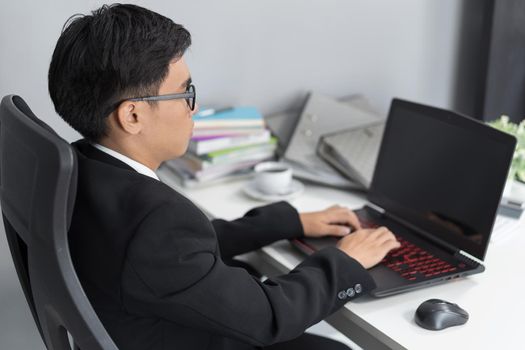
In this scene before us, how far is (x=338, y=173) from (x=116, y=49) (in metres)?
A: 0.92

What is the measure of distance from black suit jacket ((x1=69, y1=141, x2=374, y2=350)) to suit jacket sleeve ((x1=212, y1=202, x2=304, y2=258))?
1.00ft

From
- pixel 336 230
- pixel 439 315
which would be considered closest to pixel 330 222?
pixel 336 230

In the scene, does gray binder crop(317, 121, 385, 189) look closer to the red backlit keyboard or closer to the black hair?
the red backlit keyboard

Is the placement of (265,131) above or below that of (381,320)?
above

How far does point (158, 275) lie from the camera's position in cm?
100

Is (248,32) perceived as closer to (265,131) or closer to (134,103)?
(265,131)

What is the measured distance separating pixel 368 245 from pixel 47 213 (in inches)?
27.4

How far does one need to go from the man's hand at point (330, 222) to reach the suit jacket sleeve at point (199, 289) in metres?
0.32

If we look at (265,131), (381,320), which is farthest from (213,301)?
(265,131)

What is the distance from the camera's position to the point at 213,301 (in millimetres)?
1035

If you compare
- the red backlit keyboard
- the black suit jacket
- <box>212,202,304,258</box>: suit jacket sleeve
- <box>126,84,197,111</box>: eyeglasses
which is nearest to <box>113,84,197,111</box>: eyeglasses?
<box>126,84,197,111</box>: eyeglasses

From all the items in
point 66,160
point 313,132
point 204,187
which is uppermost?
point 66,160

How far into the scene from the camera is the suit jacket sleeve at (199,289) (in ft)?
3.29

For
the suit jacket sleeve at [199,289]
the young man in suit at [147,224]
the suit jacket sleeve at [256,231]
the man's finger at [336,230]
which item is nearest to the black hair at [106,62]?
the young man in suit at [147,224]
